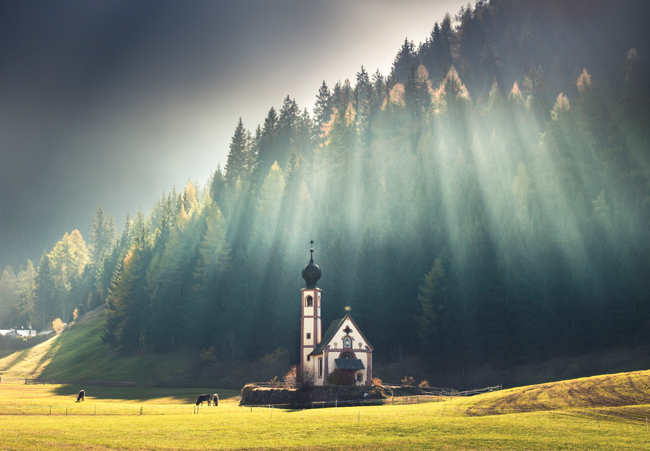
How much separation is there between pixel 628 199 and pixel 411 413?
4657cm

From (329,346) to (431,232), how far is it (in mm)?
24734

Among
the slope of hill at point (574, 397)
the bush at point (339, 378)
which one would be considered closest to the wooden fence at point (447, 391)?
the bush at point (339, 378)

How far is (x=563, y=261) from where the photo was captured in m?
61.2

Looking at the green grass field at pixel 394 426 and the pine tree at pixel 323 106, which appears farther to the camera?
the pine tree at pixel 323 106

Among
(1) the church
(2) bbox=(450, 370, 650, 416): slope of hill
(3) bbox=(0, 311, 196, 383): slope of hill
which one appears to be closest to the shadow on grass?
(3) bbox=(0, 311, 196, 383): slope of hill

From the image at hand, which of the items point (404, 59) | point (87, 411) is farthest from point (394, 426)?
point (404, 59)

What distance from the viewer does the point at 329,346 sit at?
171ft

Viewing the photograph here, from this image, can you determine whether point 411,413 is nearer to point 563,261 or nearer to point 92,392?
point 563,261

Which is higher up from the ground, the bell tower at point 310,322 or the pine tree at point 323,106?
the pine tree at point 323,106

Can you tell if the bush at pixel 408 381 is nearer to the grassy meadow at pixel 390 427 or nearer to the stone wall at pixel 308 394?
the stone wall at pixel 308 394

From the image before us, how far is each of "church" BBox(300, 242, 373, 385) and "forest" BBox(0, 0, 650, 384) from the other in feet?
34.9

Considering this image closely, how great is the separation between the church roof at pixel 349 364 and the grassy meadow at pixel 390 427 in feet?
50.8

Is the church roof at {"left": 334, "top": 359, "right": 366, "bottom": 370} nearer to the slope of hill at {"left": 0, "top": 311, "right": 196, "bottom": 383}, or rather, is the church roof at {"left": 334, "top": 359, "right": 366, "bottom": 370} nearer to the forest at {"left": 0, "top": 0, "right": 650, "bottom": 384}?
the forest at {"left": 0, "top": 0, "right": 650, "bottom": 384}

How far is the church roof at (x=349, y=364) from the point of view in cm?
5144
